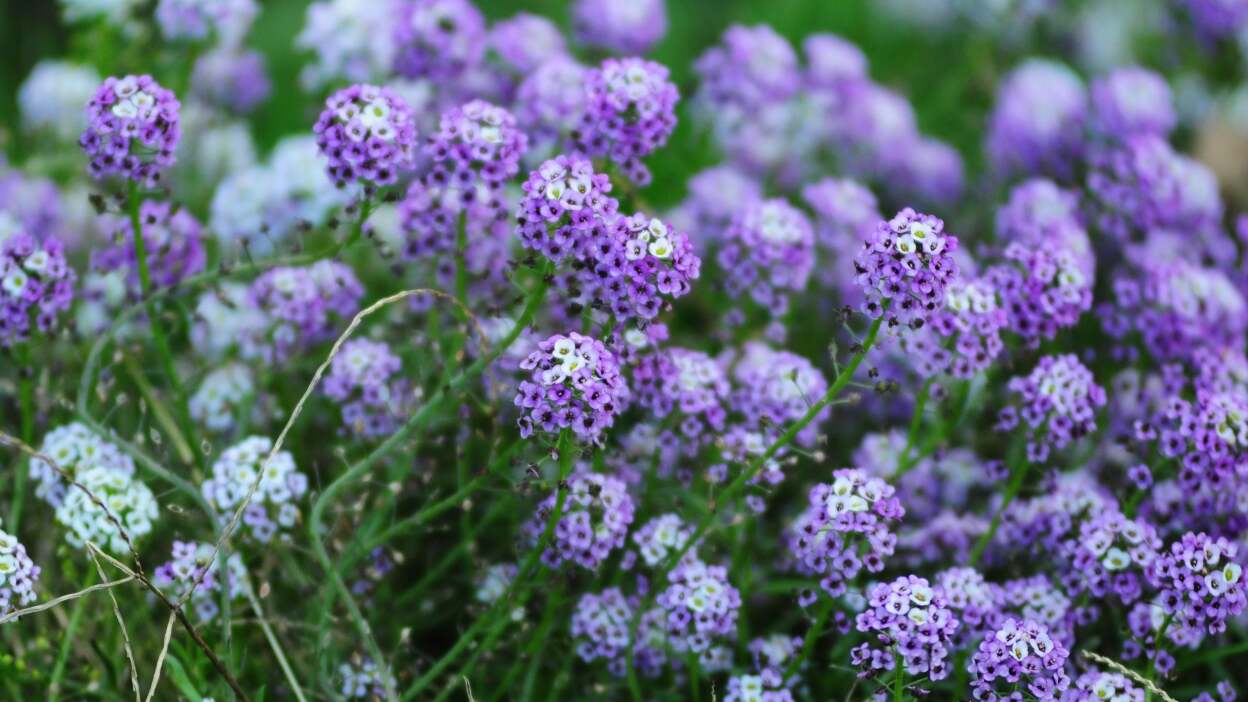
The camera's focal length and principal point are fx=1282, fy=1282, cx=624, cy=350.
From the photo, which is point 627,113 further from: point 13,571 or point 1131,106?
point 1131,106

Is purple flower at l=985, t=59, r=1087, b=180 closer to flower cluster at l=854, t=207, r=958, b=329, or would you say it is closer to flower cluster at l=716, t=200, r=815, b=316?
flower cluster at l=716, t=200, r=815, b=316

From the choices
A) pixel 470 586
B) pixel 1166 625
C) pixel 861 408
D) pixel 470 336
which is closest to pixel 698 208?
pixel 861 408

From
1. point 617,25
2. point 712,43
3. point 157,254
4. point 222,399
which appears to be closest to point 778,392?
point 222,399

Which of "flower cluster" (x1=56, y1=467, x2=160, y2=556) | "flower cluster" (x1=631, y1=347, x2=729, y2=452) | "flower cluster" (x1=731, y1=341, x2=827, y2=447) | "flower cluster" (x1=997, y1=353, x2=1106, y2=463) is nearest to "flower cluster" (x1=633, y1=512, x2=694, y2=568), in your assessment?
"flower cluster" (x1=631, y1=347, x2=729, y2=452)

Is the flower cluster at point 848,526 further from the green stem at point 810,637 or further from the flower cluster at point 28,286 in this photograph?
the flower cluster at point 28,286

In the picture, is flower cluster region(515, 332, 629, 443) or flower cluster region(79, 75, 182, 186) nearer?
flower cluster region(515, 332, 629, 443)

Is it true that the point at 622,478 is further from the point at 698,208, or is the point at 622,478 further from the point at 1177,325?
the point at 1177,325

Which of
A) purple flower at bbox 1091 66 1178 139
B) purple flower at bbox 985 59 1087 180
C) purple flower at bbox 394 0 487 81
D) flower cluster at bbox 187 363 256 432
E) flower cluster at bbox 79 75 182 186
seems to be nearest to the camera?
flower cluster at bbox 79 75 182 186
